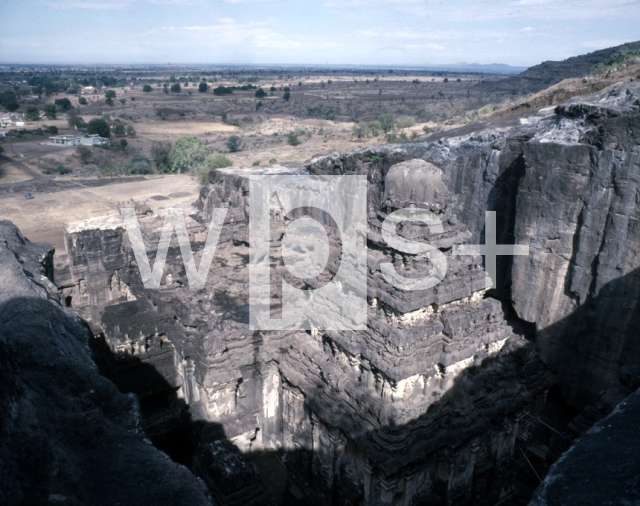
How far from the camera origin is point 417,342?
25.5ft

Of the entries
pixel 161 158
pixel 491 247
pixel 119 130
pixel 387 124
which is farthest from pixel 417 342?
pixel 119 130

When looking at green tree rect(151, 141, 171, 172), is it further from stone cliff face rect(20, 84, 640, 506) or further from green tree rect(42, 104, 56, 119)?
green tree rect(42, 104, 56, 119)

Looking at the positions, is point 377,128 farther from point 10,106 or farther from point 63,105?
point 10,106

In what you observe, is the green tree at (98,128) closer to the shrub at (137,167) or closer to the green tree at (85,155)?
the green tree at (85,155)

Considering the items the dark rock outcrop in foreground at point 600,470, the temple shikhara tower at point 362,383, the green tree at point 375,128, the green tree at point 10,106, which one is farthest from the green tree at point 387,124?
the green tree at point 10,106

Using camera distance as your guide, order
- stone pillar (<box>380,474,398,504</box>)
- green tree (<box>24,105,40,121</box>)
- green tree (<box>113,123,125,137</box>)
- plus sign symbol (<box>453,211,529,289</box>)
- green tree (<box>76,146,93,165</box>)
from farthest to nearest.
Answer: green tree (<box>24,105,40,121</box>), green tree (<box>113,123,125,137</box>), green tree (<box>76,146,93,165</box>), plus sign symbol (<box>453,211,529,289</box>), stone pillar (<box>380,474,398,504</box>)

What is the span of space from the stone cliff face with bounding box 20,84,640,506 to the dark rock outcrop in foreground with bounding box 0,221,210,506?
3014mm

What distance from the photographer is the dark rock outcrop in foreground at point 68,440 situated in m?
3.59

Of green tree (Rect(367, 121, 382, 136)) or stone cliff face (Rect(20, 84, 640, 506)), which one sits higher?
green tree (Rect(367, 121, 382, 136))

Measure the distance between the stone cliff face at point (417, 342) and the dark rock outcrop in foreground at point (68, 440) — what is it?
3014mm

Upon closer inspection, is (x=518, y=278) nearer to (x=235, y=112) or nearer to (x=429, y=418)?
(x=429, y=418)

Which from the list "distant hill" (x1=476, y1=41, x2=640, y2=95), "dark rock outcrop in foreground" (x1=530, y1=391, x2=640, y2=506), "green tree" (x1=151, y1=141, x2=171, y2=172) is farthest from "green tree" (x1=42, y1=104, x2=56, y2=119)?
"dark rock outcrop in foreground" (x1=530, y1=391, x2=640, y2=506)

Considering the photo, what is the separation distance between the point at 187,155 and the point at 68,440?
44800mm

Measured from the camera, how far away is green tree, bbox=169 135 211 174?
46531 mm
